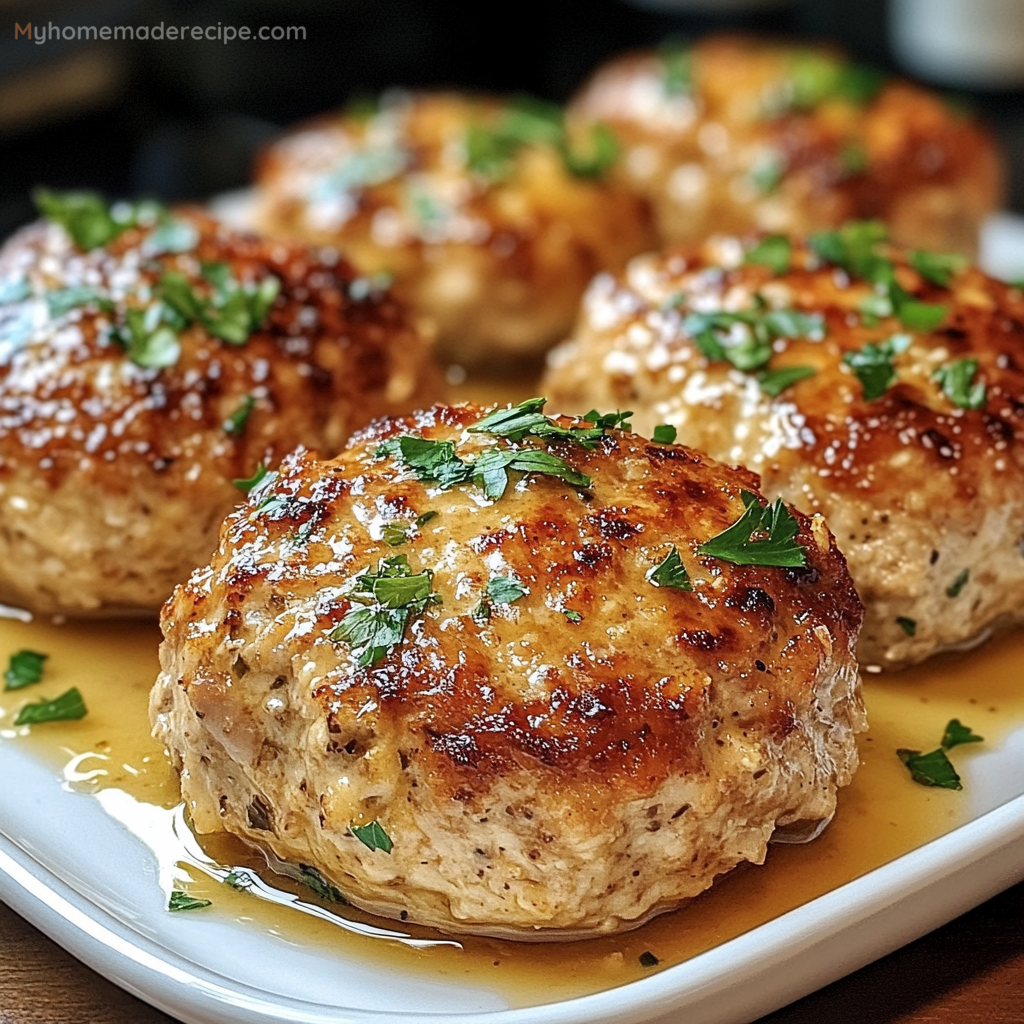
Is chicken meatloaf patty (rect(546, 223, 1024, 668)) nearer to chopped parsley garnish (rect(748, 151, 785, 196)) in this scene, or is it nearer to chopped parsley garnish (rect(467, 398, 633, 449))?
chopped parsley garnish (rect(467, 398, 633, 449))

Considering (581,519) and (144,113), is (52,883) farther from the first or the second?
(144,113)

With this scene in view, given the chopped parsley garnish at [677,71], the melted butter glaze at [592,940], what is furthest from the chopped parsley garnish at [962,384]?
the chopped parsley garnish at [677,71]

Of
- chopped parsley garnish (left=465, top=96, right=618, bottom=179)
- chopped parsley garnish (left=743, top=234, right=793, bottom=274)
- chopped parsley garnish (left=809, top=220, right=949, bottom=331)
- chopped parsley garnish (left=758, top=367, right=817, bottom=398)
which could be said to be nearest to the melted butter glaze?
chopped parsley garnish (left=758, top=367, right=817, bottom=398)

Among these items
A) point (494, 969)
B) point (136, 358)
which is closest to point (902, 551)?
point (494, 969)

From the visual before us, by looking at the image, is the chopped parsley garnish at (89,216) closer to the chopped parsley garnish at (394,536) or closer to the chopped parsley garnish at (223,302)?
the chopped parsley garnish at (223,302)

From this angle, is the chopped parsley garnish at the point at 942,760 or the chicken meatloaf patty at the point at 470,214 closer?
the chopped parsley garnish at the point at 942,760
